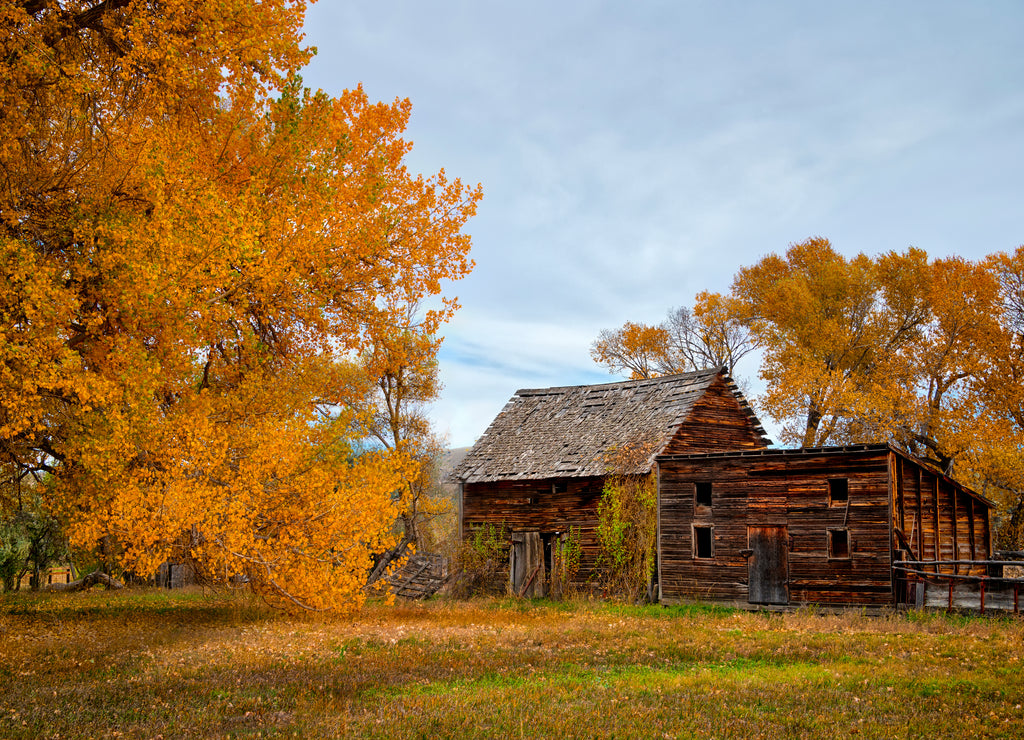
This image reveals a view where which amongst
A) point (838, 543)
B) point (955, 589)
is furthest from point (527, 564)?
point (955, 589)

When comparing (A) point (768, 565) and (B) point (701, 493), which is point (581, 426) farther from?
(A) point (768, 565)

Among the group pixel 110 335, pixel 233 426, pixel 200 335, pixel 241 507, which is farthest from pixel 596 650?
pixel 110 335

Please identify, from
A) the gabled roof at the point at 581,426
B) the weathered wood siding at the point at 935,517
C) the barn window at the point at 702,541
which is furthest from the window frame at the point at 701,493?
the weathered wood siding at the point at 935,517

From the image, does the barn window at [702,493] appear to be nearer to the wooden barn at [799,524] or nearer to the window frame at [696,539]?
the wooden barn at [799,524]

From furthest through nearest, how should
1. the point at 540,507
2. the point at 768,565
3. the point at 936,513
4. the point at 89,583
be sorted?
1. the point at 89,583
2. the point at 540,507
3. the point at 936,513
4. the point at 768,565

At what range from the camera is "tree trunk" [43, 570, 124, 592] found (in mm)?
33844

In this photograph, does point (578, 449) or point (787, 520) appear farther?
point (578, 449)

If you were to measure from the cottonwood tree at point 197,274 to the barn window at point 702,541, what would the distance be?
12789 millimetres

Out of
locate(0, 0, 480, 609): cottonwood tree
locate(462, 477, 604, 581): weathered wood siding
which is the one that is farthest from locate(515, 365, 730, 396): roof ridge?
locate(0, 0, 480, 609): cottonwood tree

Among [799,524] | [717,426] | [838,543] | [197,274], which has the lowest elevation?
[838,543]

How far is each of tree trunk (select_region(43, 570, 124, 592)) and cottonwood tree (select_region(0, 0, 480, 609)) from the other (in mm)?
17049

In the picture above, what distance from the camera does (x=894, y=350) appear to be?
44.9m

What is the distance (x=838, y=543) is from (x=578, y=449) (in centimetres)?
993

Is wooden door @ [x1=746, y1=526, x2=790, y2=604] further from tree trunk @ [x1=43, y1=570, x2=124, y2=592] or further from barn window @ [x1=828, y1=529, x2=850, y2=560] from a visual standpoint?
tree trunk @ [x1=43, y1=570, x2=124, y2=592]
